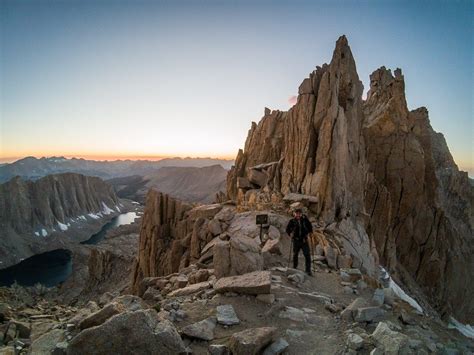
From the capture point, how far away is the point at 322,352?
828cm

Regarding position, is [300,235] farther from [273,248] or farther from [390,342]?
Result: [390,342]

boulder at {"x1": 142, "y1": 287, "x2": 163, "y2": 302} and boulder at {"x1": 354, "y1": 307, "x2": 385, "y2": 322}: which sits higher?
boulder at {"x1": 354, "y1": 307, "x2": 385, "y2": 322}

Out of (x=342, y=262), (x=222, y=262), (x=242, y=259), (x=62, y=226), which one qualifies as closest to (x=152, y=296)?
(x=222, y=262)

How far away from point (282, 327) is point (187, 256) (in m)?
19.8

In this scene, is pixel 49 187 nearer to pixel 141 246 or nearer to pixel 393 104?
pixel 141 246

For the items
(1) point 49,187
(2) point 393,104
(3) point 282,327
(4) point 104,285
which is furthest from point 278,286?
(1) point 49,187

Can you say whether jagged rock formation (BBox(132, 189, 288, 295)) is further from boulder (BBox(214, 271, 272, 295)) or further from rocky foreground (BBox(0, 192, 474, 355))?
boulder (BBox(214, 271, 272, 295))

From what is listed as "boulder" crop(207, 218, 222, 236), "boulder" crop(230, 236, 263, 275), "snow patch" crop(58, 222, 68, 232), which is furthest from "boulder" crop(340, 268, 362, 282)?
"snow patch" crop(58, 222, 68, 232)

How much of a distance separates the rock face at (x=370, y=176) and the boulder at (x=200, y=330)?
19.7 metres

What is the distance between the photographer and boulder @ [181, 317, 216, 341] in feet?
27.1

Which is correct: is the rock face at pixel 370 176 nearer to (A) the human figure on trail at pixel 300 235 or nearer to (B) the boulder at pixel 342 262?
(B) the boulder at pixel 342 262

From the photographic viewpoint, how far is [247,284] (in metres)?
11.3

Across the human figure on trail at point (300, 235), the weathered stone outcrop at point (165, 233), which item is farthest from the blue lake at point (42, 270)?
the human figure on trail at point (300, 235)

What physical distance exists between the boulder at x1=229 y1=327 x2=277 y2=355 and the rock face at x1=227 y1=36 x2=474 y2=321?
20.0 meters
